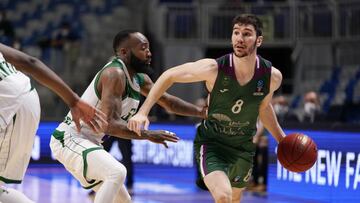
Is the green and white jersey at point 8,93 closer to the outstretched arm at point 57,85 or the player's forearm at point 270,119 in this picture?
the outstretched arm at point 57,85

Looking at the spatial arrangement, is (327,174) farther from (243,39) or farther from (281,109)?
(281,109)

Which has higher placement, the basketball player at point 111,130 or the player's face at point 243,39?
the player's face at point 243,39

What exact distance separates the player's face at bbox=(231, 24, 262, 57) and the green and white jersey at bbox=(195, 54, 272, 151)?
0.50 ft

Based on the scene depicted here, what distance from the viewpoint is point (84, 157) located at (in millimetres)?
6168

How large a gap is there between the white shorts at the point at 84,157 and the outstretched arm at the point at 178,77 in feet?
1.30

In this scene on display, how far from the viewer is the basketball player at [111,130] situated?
19.5ft

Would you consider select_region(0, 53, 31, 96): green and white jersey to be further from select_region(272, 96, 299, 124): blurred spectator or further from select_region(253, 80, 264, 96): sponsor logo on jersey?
select_region(272, 96, 299, 124): blurred spectator

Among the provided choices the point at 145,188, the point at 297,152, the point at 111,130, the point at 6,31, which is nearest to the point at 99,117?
the point at 111,130

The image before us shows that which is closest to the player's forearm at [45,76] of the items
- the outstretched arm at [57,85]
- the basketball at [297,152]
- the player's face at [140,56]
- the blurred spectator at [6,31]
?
the outstretched arm at [57,85]

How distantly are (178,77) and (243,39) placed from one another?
63 cm

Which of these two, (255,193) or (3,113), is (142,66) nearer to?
(3,113)

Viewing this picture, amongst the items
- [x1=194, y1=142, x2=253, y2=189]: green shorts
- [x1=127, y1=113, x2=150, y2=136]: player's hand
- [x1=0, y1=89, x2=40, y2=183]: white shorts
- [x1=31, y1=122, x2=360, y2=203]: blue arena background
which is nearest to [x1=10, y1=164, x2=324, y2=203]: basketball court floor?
[x1=31, y1=122, x2=360, y2=203]: blue arena background

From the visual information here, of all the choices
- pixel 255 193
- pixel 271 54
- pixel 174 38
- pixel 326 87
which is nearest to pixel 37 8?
pixel 174 38

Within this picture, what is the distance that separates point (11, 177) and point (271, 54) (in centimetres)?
1730
